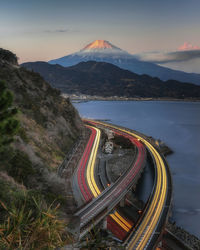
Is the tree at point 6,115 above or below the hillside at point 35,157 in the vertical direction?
above

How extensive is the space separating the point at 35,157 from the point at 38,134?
12908 mm

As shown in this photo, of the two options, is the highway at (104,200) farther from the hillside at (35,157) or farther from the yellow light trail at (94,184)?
the hillside at (35,157)

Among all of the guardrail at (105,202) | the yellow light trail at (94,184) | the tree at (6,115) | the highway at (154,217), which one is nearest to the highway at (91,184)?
the yellow light trail at (94,184)

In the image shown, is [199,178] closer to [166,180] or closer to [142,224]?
[166,180]

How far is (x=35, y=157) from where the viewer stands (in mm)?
25469

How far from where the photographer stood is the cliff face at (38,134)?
70.4ft

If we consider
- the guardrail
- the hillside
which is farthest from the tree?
the guardrail

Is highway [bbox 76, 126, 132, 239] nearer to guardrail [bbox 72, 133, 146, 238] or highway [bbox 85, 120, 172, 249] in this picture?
guardrail [bbox 72, 133, 146, 238]

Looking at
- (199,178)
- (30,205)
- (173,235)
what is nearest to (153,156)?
(199,178)

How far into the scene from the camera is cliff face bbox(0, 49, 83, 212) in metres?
21.5

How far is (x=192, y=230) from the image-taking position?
31703 mm

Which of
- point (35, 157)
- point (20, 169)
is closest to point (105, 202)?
point (35, 157)

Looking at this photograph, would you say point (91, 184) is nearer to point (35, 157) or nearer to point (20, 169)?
point (35, 157)

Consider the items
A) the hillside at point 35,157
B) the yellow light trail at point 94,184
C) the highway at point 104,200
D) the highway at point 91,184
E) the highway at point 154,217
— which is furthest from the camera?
the yellow light trail at point 94,184
